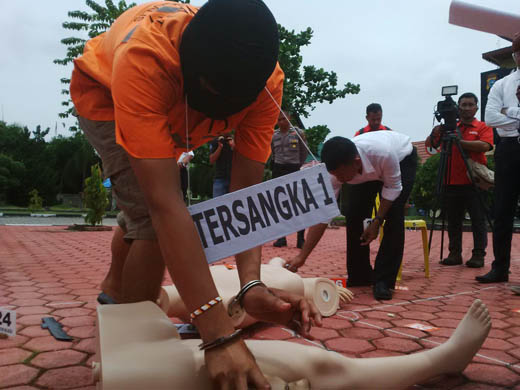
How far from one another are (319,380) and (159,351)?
44 centimetres

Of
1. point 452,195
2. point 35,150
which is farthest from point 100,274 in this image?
point 35,150

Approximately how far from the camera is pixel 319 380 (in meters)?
1.17

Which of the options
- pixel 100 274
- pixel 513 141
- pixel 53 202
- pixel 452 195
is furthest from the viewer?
pixel 53 202

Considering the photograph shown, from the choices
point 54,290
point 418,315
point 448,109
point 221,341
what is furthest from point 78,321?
point 448,109

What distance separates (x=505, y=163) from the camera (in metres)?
3.20

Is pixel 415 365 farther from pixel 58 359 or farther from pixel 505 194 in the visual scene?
pixel 505 194

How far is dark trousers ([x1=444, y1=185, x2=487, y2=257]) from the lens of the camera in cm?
432

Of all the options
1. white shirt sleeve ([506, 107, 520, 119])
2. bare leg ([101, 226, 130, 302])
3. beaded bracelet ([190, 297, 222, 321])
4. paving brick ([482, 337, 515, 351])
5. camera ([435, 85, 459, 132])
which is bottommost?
paving brick ([482, 337, 515, 351])

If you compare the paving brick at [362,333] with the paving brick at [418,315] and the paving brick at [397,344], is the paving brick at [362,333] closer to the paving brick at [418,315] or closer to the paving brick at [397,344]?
the paving brick at [397,344]

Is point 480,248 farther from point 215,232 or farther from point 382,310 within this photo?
point 215,232

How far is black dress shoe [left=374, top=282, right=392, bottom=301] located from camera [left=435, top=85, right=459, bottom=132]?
6.83 feet

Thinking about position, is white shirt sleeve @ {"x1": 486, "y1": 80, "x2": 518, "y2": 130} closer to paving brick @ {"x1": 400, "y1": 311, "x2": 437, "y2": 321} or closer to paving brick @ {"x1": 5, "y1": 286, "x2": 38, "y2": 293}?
paving brick @ {"x1": 400, "y1": 311, "x2": 437, "y2": 321}

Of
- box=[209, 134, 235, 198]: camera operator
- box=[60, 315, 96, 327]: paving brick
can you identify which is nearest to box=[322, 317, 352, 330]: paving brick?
box=[60, 315, 96, 327]: paving brick

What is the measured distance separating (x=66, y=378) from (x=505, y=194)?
123 inches
